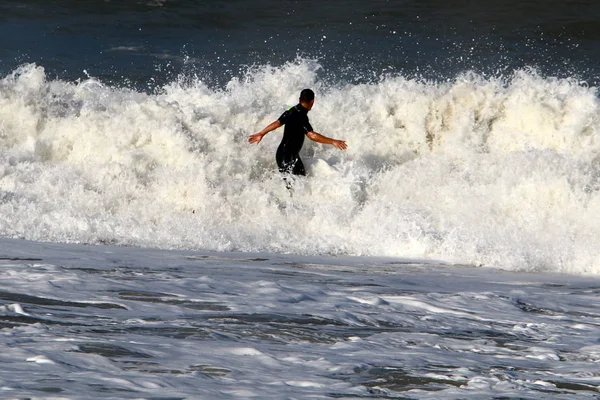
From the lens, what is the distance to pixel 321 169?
1220cm

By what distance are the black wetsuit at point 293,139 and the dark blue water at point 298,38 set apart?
3.82m

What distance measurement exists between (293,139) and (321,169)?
77cm

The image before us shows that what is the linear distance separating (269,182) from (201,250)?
280 centimetres

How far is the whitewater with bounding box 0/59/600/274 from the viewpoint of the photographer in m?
9.82

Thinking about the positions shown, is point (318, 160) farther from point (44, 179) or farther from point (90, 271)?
point (90, 271)

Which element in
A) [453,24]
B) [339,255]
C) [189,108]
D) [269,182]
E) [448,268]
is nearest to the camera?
[448,268]

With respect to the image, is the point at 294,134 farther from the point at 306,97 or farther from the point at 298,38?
the point at 298,38

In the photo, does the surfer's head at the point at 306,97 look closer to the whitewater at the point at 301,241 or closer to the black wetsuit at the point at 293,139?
the black wetsuit at the point at 293,139

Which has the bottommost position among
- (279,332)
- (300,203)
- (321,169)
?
(279,332)

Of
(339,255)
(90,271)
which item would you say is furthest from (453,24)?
(90,271)

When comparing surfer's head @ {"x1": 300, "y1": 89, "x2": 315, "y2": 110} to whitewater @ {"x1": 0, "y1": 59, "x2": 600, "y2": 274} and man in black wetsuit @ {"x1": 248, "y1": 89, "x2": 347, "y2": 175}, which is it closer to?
man in black wetsuit @ {"x1": 248, "y1": 89, "x2": 347, "y2": 175}

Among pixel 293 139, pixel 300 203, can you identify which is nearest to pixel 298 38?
pixel 293 139

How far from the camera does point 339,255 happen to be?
31.3 ft

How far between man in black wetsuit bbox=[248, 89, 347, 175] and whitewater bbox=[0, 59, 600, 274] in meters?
0.25
